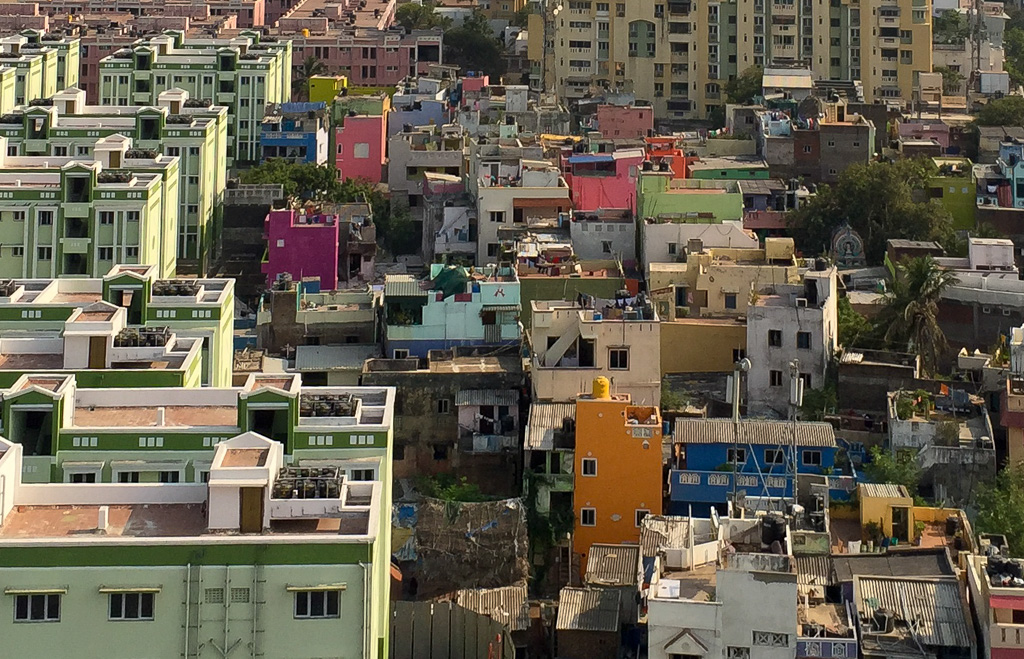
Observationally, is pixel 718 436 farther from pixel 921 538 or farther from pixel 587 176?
pixel 587 176

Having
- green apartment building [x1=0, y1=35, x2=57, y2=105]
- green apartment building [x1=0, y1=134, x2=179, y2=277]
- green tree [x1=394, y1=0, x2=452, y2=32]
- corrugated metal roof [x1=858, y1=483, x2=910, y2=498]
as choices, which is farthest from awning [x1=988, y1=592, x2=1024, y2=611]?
green tree [x1=394, y1=0, x2=452, y2=32]

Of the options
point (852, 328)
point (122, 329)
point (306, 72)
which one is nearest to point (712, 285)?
point (852, 328)

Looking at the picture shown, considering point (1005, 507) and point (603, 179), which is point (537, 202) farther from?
point (1005, 507)

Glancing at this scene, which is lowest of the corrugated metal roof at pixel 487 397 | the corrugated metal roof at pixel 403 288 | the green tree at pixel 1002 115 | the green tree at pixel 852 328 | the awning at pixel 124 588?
the awning at pixel 124 588

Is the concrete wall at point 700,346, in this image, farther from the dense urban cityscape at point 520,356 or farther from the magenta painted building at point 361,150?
the magenta painted building at point 361,150

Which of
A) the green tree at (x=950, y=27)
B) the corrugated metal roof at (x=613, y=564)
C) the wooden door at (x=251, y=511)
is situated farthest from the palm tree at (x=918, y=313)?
the green tree at (x=950, y=27)

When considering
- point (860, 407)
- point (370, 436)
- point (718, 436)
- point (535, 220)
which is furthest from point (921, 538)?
point (535, 220)
